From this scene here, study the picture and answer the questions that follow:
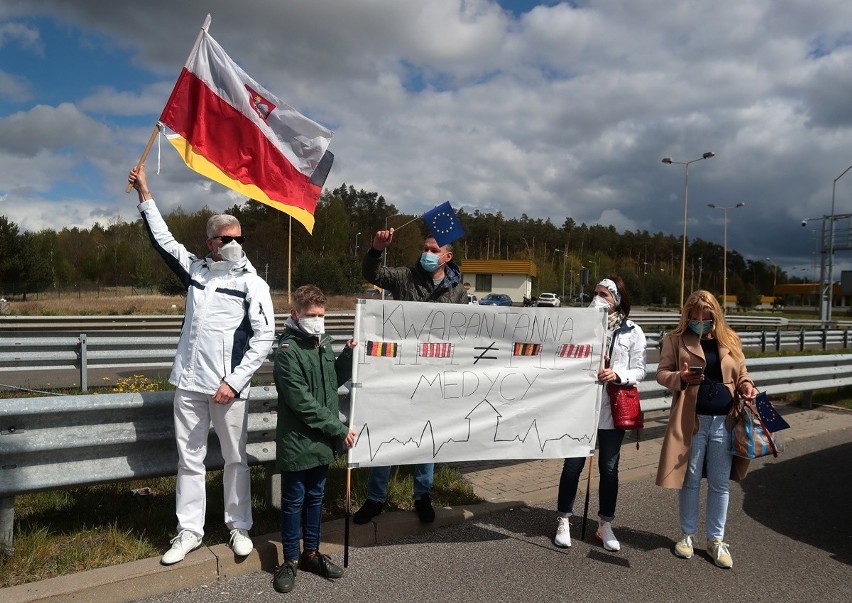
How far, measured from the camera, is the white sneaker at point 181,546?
12.2 ft

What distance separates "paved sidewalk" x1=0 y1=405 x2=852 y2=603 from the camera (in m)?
3.42

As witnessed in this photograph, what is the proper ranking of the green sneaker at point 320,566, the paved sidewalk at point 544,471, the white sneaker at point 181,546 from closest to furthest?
the white sneaker at point 181,546
the green sneaker at point 320,566
the paved sidewalk at point 544,471

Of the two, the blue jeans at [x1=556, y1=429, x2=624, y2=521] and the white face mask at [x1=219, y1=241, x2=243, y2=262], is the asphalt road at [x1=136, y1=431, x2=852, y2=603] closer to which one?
the blue jeans at [x1=556, y1=429, x2=624, y2=521]

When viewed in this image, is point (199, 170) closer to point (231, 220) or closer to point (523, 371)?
point (231, 220)

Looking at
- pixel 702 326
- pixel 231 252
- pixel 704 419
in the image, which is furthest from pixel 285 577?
pixel 702 326

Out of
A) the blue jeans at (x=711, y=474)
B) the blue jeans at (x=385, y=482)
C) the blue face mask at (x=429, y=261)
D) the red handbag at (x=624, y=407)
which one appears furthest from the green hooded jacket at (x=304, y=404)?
the blue jeans at (x=711, y=474)

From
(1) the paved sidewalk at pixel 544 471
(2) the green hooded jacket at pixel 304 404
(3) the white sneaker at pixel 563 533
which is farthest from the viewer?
(1) the paved sidewalk at pixel 544 471

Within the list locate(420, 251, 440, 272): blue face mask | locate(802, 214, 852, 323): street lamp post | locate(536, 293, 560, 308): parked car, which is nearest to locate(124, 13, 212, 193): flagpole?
locate(420, 251, 440, 272): blue face mask

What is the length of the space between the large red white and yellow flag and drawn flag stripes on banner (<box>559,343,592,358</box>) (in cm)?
215

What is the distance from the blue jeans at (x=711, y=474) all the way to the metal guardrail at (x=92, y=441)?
289 cm

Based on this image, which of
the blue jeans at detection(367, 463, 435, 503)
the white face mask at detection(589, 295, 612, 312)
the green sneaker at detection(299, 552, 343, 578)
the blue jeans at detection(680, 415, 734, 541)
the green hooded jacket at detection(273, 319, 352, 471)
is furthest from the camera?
the white face mask at detection(589, 295, 612, 312)

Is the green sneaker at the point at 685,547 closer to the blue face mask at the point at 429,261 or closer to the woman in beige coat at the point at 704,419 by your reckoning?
the woman in beige coat at the point at 704,419

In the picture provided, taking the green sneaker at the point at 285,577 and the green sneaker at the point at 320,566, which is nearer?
the green sneaker at the point at 285,577

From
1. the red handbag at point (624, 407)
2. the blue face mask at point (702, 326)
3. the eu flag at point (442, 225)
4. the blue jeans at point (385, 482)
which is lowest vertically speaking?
the blue jeans at point (385, 482)
